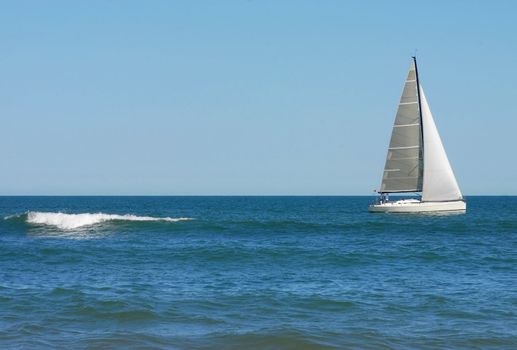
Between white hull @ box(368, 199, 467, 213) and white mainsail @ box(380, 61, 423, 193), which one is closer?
white hull @ box(368, 199, 467, 213)

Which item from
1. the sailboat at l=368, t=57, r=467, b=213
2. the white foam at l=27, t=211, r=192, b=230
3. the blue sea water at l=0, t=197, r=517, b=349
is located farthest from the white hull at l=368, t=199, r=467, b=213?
the blue sea water at l=0, t=197, r=517, b=349

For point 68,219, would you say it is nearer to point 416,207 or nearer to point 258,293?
point 416,207

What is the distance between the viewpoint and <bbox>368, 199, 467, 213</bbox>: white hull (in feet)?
217

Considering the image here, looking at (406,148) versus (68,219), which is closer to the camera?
(68,219)

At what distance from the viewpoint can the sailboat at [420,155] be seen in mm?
66500

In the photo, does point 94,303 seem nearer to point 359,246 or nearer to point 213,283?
point 213,283

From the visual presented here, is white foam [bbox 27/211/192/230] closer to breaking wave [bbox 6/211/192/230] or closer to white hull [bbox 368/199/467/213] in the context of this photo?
breaking wave [bbox 6/211/192/230]

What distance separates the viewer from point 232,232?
47406mm

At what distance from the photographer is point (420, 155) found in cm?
6788

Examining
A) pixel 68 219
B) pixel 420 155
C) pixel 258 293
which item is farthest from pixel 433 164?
pixel 258 293

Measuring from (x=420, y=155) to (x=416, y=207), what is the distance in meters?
5.44

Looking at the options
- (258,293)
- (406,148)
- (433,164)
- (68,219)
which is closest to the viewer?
(258,293)

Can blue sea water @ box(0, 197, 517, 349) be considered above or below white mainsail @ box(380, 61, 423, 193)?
below

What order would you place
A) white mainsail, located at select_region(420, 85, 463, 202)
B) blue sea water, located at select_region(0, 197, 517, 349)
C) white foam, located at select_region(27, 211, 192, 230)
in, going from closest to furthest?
blue sea water, located at select_region(0, 197, 517, 349) → white foam, located at select_region(27, 211, 192, 230) → white mainsail, located at select_region(420, 85, 463, 202)
